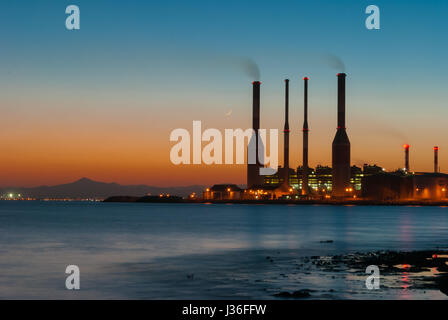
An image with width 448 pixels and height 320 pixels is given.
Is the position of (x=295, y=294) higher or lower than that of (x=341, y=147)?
lower

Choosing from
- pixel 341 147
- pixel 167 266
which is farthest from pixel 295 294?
pixel 341 147

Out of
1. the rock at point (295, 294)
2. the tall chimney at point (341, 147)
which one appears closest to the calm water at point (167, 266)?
the rock at point (295, 294)

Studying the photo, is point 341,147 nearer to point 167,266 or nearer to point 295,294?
point 167,266

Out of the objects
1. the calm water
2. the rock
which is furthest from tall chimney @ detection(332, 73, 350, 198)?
the rock

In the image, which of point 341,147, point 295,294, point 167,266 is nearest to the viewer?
point 295,294

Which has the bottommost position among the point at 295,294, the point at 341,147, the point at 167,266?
the point at 167,266

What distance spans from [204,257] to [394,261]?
1407 centimetres

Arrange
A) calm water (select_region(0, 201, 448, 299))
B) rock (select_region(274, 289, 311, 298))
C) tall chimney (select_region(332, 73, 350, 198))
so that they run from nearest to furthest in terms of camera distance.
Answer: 1. rock (select_region(274, 289, 311, 298))
2. calm water (select_region(0, 201, 448, 299))
3. tall chimney (select_region(332, 73, 350, 198))

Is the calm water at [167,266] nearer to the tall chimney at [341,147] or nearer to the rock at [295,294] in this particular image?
the rock at [295,294]

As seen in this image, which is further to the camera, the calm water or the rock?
the calm water

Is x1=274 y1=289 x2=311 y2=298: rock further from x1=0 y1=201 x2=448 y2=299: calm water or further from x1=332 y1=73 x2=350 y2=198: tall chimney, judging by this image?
x1=332 y1=73 x2=350 y2=198: tall chimney

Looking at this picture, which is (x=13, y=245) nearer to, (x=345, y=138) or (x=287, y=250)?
(x=287, y=250)

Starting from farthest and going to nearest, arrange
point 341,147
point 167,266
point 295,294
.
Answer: point 341,147
point 167,266
point 295,294
